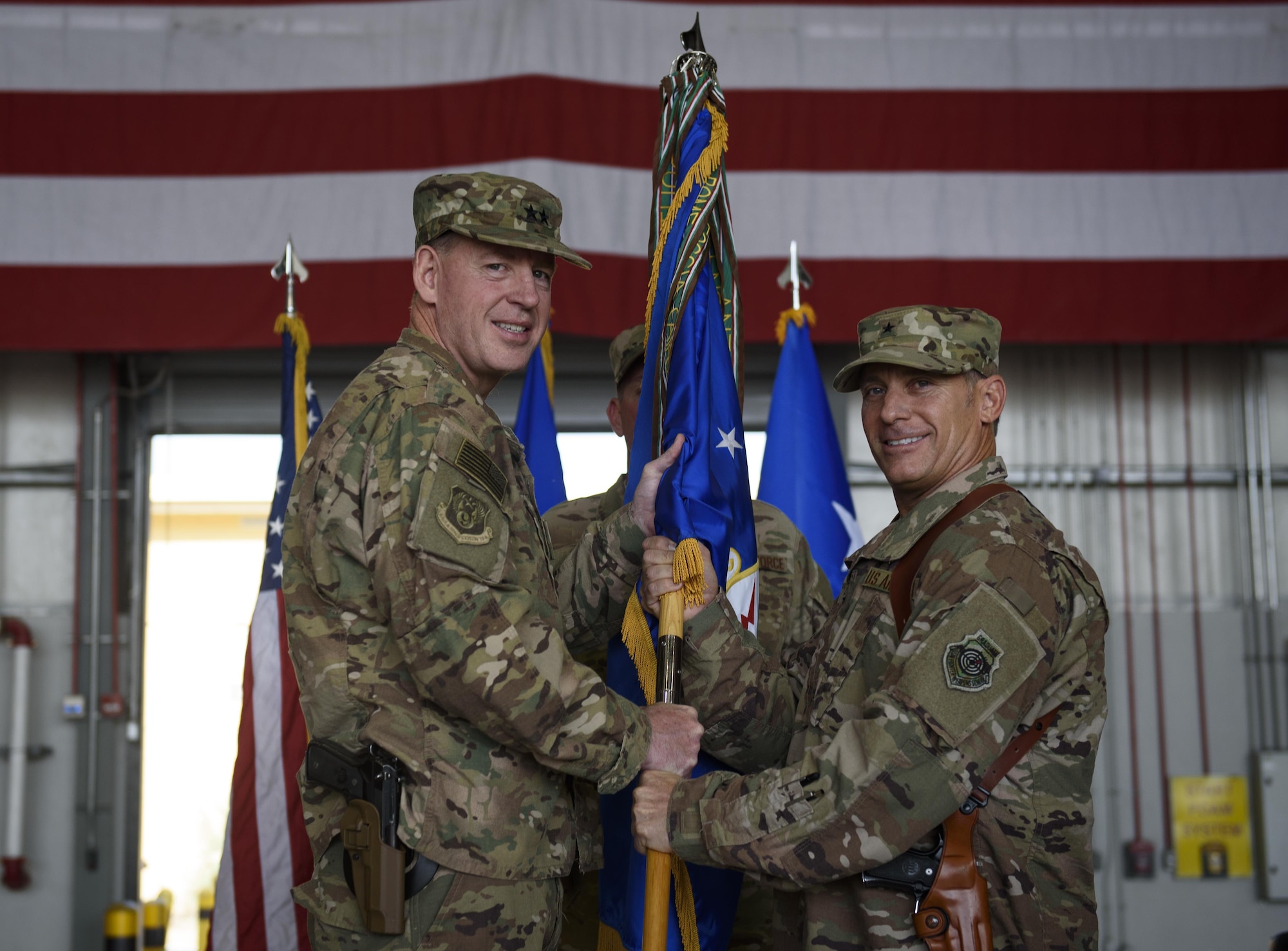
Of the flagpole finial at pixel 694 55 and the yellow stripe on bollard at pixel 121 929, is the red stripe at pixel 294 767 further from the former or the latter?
the flagpole finial at pixel 694 55

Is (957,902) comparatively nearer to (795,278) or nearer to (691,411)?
(691,411)

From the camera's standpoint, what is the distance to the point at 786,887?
176 cm

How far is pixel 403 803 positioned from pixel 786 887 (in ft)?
2.00

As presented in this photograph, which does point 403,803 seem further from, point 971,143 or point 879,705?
point 971,143

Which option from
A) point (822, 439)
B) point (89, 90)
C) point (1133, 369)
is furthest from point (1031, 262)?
point (89, 90)

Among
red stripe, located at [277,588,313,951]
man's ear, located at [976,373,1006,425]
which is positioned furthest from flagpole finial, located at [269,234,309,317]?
man's ear, located at [976,373,1006,425]

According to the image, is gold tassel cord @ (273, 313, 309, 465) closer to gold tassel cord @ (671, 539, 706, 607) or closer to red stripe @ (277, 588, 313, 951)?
red stripe @ (277, 588, 313, 951)

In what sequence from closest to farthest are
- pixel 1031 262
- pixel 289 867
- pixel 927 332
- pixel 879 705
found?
pixel 879 705 → pixel 927 332 → pixel 289 867 → pixel 1031 262

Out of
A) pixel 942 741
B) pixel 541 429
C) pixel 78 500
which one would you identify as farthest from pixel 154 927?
pixel 942 741

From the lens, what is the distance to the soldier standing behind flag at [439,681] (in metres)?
1.72

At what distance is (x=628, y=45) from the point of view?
4336 millimetres

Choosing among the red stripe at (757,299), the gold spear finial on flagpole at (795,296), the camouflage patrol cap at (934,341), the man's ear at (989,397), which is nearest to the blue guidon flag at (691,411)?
the camouflage patrol cap at (934,341)

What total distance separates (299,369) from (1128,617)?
11.0 ft

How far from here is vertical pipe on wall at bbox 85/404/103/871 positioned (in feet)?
14.4
